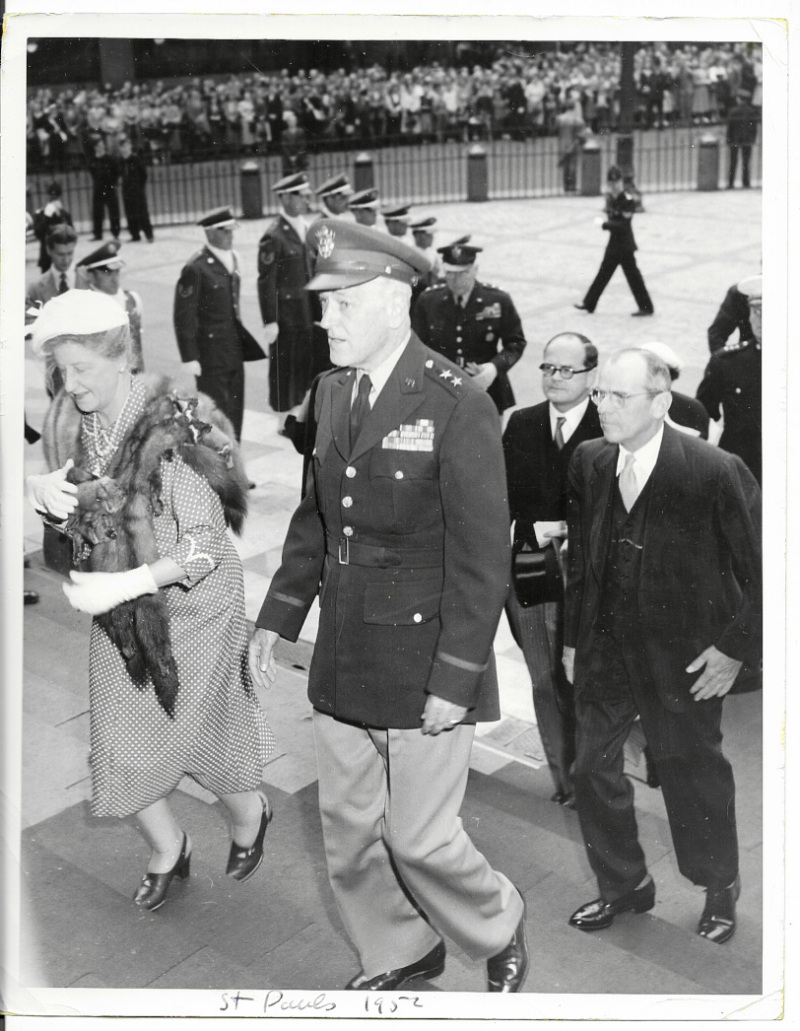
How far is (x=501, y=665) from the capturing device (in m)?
4.96

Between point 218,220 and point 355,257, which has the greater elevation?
point 218,220

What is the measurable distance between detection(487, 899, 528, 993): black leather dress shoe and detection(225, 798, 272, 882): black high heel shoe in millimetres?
832

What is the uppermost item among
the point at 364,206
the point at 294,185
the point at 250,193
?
the point at 250,193

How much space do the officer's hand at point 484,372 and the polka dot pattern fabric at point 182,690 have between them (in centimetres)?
192

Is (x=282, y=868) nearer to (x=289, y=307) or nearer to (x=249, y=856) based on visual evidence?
(x=249, y=856)

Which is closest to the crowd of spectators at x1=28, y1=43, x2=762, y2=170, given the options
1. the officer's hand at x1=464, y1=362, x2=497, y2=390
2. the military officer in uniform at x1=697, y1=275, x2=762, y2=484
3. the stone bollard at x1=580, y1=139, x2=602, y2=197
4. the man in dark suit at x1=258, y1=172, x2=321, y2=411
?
the stone bollard at x1=580, y1=139, x2=602, y2=197

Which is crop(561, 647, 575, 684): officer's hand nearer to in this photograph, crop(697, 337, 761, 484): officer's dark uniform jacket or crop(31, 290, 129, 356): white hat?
crop(697, 337, 761, 484): officer's dark uniform jacket

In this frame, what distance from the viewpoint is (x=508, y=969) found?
11.2ft

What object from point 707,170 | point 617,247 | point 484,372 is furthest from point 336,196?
point 707,170

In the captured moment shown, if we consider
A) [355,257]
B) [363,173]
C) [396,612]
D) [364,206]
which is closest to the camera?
[355,257]

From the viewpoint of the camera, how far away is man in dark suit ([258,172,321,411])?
207 inches

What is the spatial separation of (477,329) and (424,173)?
47.8ft

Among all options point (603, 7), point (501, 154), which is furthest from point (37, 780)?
point (501, 154)

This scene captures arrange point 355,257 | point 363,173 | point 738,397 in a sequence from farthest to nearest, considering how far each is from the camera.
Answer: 1. point 363,173
2. point 738,397
3. point 355,257
